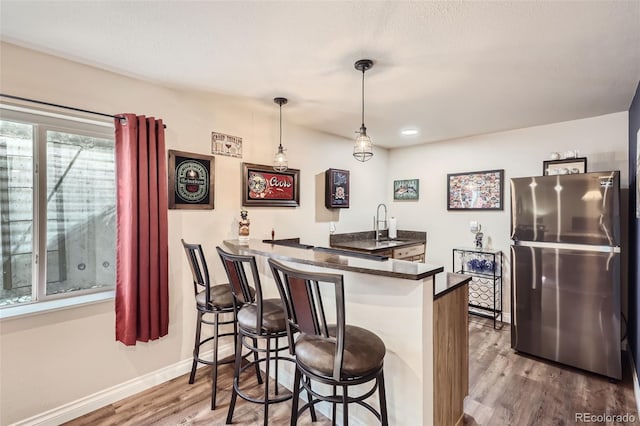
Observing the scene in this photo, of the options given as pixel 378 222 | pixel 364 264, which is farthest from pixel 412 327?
pixel 378 222

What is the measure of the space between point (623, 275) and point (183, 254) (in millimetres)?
4141

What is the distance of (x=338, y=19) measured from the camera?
1.56 meters

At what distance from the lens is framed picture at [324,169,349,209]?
152 inches

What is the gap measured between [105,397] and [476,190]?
4.35m

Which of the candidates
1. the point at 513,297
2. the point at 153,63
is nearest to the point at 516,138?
the point at 513,297

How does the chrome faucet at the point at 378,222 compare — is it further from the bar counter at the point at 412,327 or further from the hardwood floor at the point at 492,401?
the bar counter at the point at 412,327

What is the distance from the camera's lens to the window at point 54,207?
77.9 inches

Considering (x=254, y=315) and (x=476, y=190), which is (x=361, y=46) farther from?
(x=476, y=190)

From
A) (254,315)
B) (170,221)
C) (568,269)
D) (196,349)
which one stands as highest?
(170,221)

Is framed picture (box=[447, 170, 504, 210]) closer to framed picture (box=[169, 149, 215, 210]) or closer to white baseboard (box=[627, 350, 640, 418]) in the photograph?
white baseboard (box=[627, 350, 640, 418])

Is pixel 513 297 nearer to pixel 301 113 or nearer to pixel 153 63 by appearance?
pixel 301 113

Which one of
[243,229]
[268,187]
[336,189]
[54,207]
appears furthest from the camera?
[336,189]

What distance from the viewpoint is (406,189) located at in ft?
15.5

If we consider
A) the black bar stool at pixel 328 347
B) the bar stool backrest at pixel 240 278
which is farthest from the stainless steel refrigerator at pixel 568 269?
the bar stool backrest at pixel 240 278
